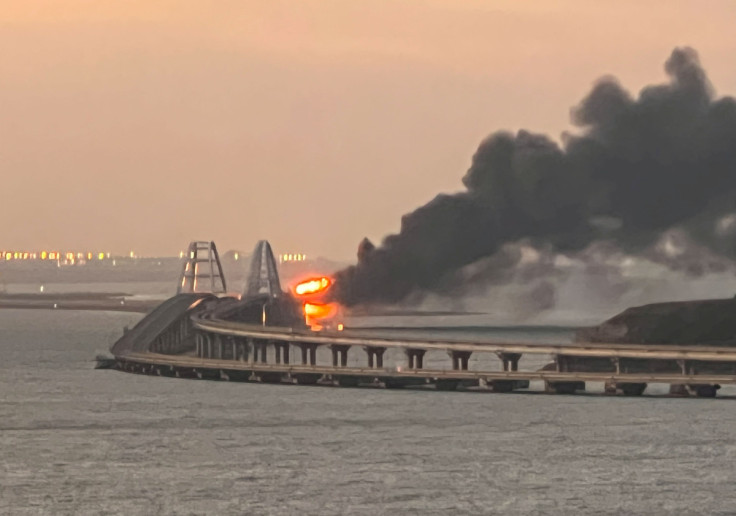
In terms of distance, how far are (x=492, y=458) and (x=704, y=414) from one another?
80.3ft

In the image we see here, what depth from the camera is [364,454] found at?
90.6 metres

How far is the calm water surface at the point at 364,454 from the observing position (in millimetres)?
74688

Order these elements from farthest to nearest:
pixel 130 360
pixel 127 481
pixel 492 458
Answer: pixel 130 360 < pixel 492 458 < pixel 127 481

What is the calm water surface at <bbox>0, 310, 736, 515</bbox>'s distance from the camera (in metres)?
74.7

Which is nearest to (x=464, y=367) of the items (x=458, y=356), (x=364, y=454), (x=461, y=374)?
(x=458, y=356)

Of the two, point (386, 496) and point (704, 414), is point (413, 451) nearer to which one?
point (386, 496)

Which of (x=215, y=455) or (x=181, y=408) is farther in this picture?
(x=181, y=408)

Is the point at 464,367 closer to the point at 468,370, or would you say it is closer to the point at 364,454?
the point at 468,370

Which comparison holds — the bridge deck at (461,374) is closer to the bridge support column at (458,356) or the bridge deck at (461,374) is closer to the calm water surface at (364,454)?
the calm water surface at (364,454)

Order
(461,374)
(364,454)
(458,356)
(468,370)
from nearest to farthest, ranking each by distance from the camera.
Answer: (364,454)
(461,374)
(458,356)
(468,370)

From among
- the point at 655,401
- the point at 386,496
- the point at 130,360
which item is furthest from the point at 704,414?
the point at 130,360

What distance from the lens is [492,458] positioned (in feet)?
291

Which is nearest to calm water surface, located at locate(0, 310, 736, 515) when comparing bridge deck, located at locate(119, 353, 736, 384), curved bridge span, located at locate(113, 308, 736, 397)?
curved bridge span, located at locate(113, 308, 736, 397)

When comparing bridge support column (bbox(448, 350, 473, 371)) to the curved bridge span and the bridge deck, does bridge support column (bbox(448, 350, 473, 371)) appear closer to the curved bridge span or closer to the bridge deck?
the curved bridge span
